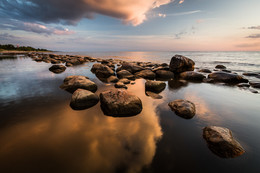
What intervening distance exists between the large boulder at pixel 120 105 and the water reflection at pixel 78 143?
261 millimetres

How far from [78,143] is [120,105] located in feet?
5.83

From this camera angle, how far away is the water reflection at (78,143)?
7.39 feet

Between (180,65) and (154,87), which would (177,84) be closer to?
(154,87)

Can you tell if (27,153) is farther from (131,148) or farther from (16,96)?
(16,96)

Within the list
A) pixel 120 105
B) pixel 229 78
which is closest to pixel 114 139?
pixel 120 105

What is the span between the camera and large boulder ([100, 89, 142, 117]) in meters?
4.05

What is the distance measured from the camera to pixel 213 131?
299 cm

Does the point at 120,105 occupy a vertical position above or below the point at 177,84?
above

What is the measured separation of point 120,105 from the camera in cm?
409

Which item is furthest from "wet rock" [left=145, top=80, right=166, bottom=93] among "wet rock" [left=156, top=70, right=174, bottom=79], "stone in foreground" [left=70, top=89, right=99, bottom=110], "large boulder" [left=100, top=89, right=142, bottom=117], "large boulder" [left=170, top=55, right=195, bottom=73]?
"large boulder" [left=170, top=55, right=195, bottom=73]

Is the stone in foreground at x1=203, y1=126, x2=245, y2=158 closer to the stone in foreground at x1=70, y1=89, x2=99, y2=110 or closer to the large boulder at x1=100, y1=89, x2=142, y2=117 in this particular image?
the large boulder at x1=100, y1=89, x2=142, y2=117

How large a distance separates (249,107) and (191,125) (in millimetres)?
3796

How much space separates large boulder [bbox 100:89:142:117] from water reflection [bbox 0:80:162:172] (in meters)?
0.26

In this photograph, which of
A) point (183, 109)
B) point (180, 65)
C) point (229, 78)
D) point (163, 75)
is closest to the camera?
point (183, 109)
